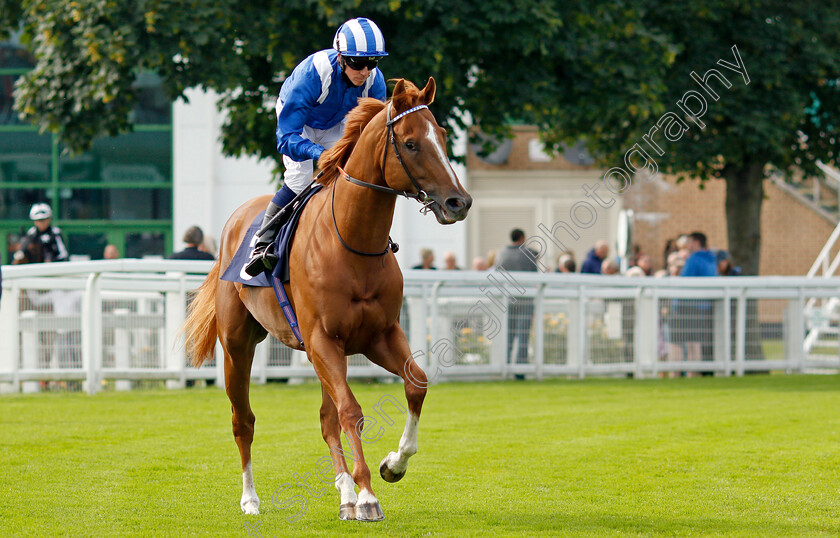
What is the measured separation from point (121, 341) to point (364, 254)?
7.04 meters

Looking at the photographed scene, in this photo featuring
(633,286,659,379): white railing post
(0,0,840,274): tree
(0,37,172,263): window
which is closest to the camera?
(0,0,840,274): tree

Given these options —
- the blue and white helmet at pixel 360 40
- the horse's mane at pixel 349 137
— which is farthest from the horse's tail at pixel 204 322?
the blue and white helmet at pixel 360 40

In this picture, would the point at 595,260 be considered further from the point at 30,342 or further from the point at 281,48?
the point at 30,342

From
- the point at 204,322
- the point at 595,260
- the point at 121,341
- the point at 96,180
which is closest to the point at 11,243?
the point at 96,180

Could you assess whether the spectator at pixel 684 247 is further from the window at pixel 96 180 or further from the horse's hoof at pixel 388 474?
the window at pixel 96 180

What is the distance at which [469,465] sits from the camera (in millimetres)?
7270

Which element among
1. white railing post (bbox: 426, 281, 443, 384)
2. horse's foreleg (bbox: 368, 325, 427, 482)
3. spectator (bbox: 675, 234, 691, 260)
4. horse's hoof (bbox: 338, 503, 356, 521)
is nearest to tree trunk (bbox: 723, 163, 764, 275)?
Answer: spectator (bbox: 675, 234, 691, 260)

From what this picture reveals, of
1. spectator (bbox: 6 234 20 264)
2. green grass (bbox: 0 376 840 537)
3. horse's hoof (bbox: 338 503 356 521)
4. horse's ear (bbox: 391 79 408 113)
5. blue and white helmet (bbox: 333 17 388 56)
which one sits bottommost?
green grass (bbox: 0 376 840 537)

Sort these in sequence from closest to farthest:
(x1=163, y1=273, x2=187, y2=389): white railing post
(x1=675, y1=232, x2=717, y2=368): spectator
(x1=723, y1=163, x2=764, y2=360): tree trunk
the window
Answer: (x1=163, y1=273, x2=187, y2=389): white railing post < (x1=675, y1=232, x2=717, y2=368): spectator < (x1=723, y1=163, x2=764, y2=360): tree trunk < the window

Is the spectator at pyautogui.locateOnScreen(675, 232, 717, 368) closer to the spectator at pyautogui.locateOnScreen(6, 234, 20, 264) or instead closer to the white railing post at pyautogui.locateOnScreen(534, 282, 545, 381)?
the white railing post at pyautogui.locateOnScreen(534, 282, 545, 381)

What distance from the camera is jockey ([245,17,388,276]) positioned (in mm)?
5586

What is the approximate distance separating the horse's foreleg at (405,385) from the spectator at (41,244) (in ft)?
29.2

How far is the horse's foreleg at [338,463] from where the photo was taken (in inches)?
209

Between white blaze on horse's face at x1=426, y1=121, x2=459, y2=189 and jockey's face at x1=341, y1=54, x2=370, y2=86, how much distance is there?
0.82 m
